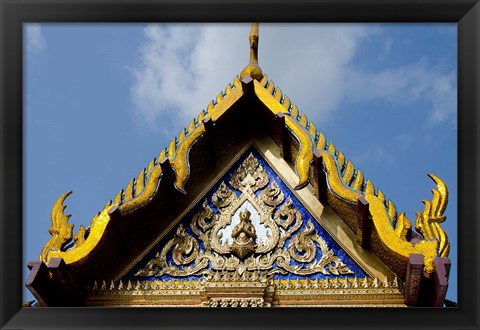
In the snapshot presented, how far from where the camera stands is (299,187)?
27.3 ft

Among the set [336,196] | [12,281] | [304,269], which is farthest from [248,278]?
[12,281]

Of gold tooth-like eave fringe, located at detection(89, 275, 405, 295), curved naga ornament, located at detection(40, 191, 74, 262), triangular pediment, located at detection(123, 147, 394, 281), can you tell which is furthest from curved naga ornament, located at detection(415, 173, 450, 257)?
curved naga ornament, located at detection(40, 191, 74, 262)

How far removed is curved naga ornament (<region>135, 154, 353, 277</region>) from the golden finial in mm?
1084

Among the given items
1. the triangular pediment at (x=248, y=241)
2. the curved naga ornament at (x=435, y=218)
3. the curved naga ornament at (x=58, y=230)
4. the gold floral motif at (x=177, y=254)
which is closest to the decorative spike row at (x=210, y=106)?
the triangular pediment at (x=248, y=241)

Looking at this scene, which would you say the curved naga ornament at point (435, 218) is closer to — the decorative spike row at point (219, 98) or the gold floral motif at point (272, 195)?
the gold floral motif at point (272, 195)

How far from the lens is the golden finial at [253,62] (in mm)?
9258

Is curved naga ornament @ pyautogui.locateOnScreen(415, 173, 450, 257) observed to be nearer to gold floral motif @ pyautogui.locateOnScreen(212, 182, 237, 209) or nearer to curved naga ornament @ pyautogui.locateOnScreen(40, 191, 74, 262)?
gold floral motif @ pyautogui.locateOnScreen(212, 182, 237, 209)

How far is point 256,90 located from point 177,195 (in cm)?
124

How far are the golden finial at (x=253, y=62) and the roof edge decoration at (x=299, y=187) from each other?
279mm

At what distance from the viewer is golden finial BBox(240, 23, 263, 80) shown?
9.26m

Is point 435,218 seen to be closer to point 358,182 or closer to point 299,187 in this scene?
point 358,182

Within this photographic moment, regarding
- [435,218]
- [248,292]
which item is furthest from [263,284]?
[435,218]

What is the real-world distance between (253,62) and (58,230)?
8.61 feet

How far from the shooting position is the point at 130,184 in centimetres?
835
